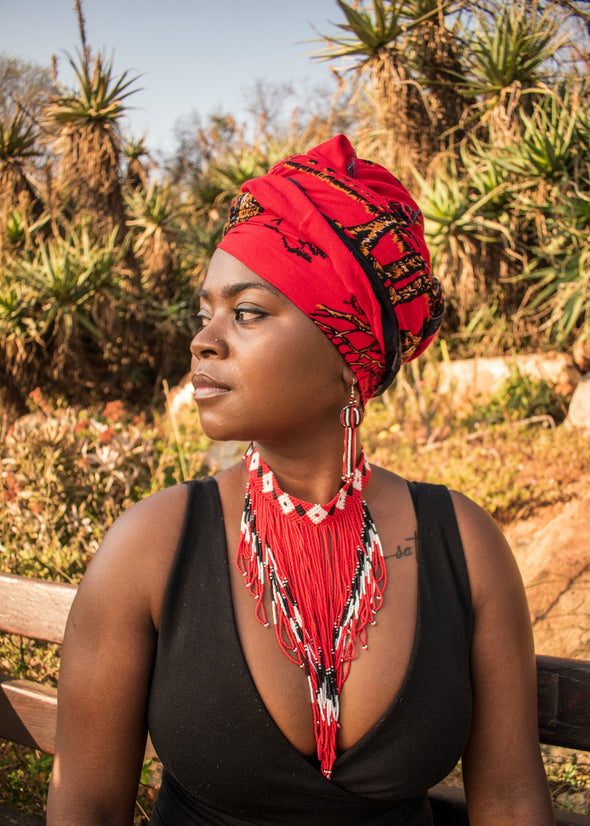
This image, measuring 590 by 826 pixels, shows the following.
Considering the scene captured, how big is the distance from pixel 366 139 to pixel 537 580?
681cm

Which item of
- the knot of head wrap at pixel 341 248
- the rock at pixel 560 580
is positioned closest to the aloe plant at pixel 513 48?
the rock at pixel 560 580

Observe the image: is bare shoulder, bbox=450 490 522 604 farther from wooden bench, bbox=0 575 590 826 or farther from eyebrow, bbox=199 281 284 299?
eyebrow, bbox=199 281 284 299

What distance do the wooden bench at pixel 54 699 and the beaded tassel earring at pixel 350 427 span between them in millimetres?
671

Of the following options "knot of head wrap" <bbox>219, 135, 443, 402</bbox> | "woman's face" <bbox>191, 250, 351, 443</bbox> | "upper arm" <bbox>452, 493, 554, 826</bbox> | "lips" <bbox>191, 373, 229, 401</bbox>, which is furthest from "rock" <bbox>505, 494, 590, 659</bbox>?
"lips" <bbox>191, 373, 229, 401</bbox>

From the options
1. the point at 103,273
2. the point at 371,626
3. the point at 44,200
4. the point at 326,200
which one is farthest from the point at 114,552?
the point at 44,200

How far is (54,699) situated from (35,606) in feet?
0.96

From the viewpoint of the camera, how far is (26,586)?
2.00 meters

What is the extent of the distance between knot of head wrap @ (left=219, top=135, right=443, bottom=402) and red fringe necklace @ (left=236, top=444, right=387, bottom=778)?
31 centimetres

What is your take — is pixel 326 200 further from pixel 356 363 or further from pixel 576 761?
pixel 576 761

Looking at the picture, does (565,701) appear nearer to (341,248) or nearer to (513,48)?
(341,248)

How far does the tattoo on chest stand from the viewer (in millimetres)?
1611

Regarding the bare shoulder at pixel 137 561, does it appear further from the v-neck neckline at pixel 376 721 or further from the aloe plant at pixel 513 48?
the aloe plant at pixel 513 48

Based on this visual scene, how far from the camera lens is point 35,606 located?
2.00 meters

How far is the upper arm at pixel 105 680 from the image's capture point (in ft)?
4.62
